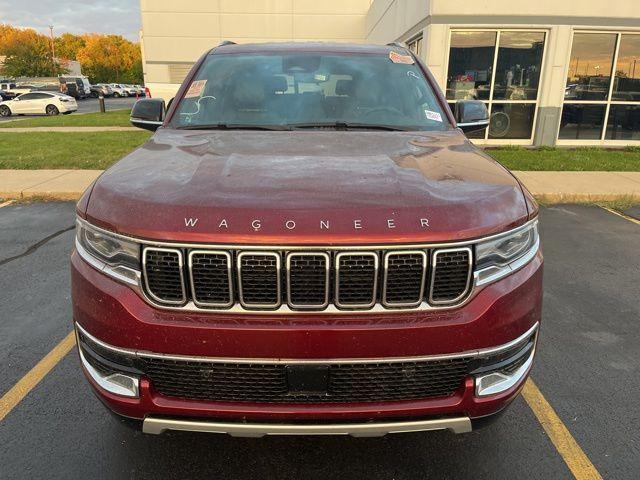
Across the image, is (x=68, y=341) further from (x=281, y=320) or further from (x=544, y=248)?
(x=544, y=248)

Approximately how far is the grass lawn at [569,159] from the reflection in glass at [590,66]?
4.89ft

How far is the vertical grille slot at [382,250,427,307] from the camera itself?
191 cm

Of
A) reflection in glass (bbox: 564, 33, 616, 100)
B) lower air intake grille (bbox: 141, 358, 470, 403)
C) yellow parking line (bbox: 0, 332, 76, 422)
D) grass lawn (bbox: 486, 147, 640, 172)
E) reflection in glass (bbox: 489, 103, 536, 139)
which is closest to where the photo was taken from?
lower air intake grille (bbox: 141, 358, 470, 403)

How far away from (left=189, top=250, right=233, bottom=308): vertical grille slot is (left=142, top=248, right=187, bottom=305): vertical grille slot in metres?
0.05

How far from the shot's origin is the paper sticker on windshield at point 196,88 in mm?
3545

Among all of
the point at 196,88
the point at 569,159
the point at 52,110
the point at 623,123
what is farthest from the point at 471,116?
the point at 52,110

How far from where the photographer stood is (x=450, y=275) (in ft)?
6.48

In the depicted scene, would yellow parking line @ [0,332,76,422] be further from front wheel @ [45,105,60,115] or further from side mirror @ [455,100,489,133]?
front wheel @ [45,105,60,115]

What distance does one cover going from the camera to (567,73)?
13.1 m

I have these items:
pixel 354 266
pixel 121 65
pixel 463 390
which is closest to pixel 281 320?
pixel 354 266

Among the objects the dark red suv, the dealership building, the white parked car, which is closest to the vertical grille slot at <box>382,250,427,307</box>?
the dark red suv

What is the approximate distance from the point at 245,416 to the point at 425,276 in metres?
0.86

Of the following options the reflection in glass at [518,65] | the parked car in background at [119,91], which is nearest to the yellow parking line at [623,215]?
the reflection in glass at [518,65]

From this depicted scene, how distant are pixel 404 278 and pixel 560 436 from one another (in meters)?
1.54
